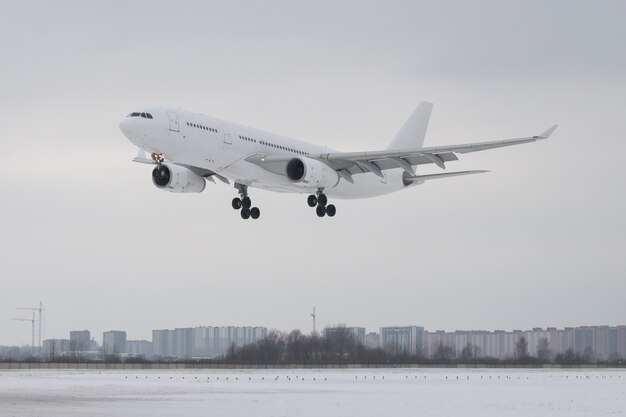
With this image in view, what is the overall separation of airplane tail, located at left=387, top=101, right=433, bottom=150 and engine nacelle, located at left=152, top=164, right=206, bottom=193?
2405 cm

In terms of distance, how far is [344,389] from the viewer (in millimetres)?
72500

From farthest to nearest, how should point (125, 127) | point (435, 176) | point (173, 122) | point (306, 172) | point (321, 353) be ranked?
point (321, 353) < point (435, 176) < point (306, 172) < point (173, 122) < point (125, 127)

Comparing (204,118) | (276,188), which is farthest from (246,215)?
(204,118)

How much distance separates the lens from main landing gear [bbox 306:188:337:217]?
74750 mm

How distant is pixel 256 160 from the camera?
69.0 meters

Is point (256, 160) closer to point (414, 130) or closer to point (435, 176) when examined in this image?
point (435, 176)

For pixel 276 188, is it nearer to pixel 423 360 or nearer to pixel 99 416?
pixel 99 416

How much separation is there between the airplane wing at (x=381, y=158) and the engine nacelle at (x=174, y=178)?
4839 millimetres

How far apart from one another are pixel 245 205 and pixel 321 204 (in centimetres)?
607

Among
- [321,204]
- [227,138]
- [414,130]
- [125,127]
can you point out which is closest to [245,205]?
[321,204]

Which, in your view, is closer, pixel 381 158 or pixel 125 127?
pixel 125 127

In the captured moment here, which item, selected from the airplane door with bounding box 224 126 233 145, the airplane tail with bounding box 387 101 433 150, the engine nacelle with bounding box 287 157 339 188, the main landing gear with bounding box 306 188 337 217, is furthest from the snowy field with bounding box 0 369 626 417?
the airplane tail with bounding box 387 101 433 150

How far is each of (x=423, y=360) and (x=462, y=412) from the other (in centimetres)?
12519

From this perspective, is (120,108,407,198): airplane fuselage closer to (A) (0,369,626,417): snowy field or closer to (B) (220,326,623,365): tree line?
(A) (0,369,626,417): snowy field
